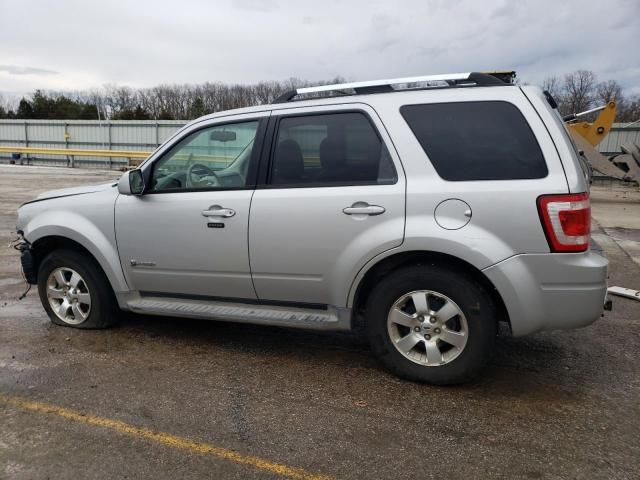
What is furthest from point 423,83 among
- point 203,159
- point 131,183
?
point 131,183

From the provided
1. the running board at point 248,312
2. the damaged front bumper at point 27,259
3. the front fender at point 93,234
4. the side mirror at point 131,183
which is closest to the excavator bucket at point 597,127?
the running board at point 248,312

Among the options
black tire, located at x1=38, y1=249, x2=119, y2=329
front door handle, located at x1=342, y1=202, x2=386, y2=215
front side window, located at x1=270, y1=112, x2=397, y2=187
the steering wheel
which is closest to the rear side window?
front side window, located at x1=270, y1=112, x2=397, y2=187

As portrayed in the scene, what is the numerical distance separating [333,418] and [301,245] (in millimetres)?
1157

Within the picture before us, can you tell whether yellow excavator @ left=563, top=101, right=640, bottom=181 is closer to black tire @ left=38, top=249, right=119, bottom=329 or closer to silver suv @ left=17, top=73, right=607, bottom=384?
silver suv @ left=17, top=73, right=607, bottom=384

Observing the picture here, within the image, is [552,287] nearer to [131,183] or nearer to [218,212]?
[218,212]

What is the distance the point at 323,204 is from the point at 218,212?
83cm

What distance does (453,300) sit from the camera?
3.27 m

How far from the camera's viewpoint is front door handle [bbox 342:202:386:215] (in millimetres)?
3357

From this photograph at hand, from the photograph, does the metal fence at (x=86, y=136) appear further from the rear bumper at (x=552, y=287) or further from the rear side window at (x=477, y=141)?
the rear bumper at (x=552, y=287)

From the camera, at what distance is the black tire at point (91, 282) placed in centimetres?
439

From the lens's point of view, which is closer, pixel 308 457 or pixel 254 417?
pixel 308 457

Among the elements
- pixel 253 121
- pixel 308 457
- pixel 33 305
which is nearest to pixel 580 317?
pixel 308 457

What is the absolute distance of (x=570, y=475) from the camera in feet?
8.30

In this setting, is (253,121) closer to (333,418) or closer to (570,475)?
(333,418)
